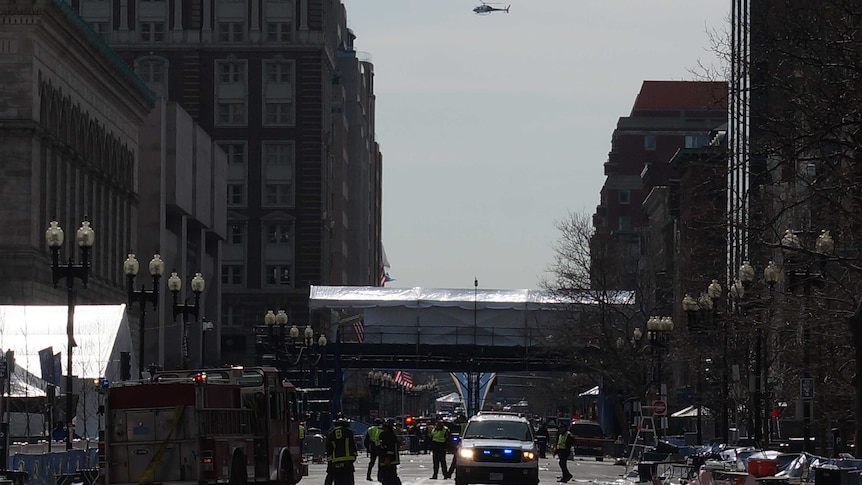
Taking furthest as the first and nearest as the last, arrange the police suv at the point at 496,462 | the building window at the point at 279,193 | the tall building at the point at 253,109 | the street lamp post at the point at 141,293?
the building window at the point at 279,193 → the tall building at the point at 253,109 → the street lamp post at the point at 141,293 → the police suv at the point at 496,462

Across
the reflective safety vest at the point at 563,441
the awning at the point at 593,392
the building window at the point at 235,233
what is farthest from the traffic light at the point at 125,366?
the building window at the point at 235,233

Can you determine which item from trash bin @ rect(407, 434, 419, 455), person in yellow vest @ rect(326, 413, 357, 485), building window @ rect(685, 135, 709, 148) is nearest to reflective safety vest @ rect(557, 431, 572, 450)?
person in yellow vest @ rect(326, 413, 357, 485)

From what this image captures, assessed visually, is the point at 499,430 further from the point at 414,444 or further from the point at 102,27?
the point at 102,27

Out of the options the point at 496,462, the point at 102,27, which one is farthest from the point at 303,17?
the point at 496,462

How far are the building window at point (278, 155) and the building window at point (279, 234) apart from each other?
549 cm

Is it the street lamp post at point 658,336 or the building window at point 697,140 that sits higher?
the building window at point 697,140

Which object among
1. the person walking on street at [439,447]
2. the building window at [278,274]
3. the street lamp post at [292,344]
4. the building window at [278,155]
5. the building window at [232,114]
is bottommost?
the person walking on street at [439,447]

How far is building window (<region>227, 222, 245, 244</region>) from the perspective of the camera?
15925cm

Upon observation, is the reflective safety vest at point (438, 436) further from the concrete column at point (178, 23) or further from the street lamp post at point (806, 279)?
the concrete column at point (178, 23)

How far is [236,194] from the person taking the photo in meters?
159

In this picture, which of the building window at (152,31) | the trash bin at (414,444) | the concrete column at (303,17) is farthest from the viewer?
the building window at (152,31)

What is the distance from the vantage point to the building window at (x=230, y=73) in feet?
512

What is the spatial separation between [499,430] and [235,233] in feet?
383

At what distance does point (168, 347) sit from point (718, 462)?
83499 millimetres
